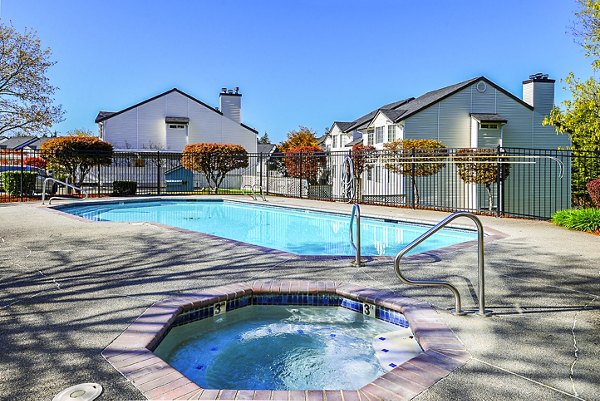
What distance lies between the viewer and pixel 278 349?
334 cm

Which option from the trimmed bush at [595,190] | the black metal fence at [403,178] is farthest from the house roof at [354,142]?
the trimmed bush at [595,190]

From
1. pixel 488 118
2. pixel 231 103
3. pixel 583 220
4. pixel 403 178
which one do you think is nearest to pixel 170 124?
pixel 231 103

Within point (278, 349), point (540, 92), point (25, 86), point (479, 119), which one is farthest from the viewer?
point (540, 92)

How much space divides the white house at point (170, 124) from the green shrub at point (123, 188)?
13292mm

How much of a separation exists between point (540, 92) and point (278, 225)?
20649mm

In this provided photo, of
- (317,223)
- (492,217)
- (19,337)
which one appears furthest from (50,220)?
(492,217)

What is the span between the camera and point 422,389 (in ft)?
7.45

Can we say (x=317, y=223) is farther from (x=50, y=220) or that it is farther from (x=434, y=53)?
(x=434, y=53)

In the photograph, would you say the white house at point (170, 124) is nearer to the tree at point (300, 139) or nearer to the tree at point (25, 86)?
the tree at point (25, 86)

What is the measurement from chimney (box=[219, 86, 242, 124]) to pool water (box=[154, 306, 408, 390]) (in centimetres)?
3212

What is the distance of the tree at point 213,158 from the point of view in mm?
20016

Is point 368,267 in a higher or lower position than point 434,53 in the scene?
lower

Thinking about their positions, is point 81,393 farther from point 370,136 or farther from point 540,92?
point 540,92

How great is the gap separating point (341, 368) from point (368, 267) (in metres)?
2.21
